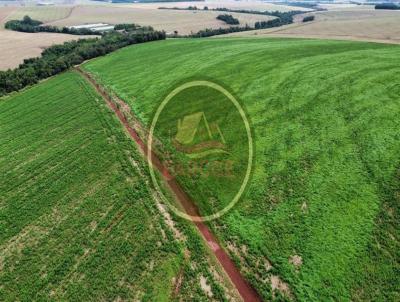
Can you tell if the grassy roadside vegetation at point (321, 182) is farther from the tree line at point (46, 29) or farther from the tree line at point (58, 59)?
the tree line at point (46, 29)

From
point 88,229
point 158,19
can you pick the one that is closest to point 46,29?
point 158,19

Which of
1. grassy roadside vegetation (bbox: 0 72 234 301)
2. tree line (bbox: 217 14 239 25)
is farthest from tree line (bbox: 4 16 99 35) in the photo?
grassy roadside vegetation (bbox: 0 72 234 301)

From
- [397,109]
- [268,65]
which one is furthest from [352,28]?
[397,109]

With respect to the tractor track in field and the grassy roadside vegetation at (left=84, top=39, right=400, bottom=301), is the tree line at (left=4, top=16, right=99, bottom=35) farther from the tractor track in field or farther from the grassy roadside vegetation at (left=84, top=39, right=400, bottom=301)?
the tractor track in field

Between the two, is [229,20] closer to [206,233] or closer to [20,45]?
[20,45]

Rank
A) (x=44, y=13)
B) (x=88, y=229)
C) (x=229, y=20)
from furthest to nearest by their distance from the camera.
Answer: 1. (x=44, y=13)
2. (x=229, y=20)
3. (x=88, y=229)

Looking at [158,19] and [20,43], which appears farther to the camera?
[158,19]

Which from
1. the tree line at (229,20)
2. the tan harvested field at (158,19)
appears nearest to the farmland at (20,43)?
the tan harvested field at (158,19)
